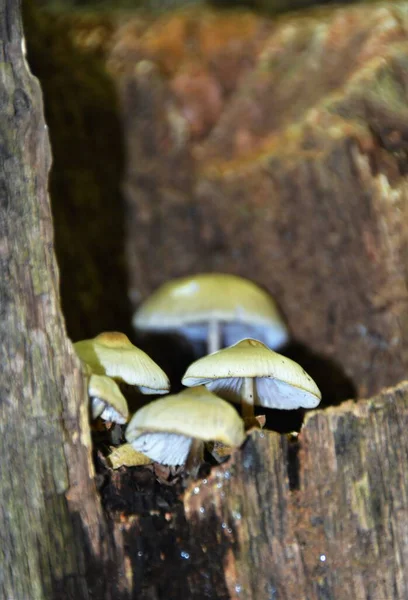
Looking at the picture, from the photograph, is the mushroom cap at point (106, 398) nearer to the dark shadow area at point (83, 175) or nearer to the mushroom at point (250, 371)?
the mushroom at point (250, 371)

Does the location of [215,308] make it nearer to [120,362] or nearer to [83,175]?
[120,362]

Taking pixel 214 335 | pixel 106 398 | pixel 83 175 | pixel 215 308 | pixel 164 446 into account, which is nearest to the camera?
pixel 106 398

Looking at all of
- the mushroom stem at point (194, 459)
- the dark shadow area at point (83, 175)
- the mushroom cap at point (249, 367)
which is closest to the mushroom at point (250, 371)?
the mushroom cap at point (249, 367)

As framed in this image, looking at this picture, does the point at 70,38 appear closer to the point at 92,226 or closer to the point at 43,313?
the point at 92,226

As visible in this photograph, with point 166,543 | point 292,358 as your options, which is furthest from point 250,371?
point 292,358

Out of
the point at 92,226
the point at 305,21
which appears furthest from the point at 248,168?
the point at 305,21

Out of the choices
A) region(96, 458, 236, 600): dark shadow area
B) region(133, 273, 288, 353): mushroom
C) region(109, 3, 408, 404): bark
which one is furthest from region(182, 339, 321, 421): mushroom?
region(109, 3, 408, 404): bark
